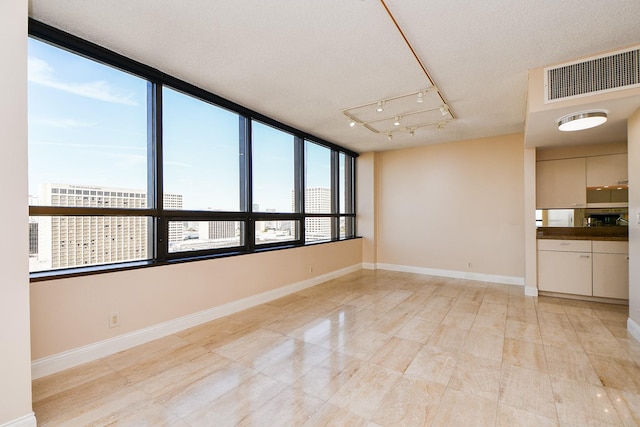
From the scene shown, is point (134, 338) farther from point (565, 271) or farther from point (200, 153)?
point (565, 271)

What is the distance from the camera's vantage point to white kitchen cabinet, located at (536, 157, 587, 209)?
14.4 ft

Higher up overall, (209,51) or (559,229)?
(209,51)

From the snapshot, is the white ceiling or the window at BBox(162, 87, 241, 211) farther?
the window at BBox(162, 87, 241, 211)

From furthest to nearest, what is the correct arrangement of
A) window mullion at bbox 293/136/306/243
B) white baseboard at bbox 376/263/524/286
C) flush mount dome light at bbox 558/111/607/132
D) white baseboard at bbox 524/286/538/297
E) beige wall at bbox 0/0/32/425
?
white baseboard at bbox 376/263/524/286 → window mullion at bbox 293/136/306/243 → white baseboard at bbox 524/286/538/297 → flush mount dome light at bbox 558/111/607/132 → beige wall at bbox 0/0/32/425

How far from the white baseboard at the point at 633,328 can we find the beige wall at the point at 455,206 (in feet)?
6.68

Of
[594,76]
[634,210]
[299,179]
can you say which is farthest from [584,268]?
[299,179]

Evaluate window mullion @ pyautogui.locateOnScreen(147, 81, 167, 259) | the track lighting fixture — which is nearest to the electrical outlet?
window mullion @ pyautogui.locateOnScreen(147, 81, 167, 259)

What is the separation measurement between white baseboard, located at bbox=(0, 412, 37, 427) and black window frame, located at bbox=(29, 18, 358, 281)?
3.19ft

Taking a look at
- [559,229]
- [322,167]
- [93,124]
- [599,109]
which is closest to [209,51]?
[93,124]

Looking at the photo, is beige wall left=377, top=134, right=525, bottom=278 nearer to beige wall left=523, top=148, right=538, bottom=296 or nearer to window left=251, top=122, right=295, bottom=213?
beige wall left=523, top=148, right=538, bottom=296

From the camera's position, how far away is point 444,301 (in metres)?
4.07

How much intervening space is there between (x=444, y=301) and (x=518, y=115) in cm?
283

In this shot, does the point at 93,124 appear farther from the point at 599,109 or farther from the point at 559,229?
the point at 559,229

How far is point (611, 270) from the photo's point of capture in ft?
12.6
